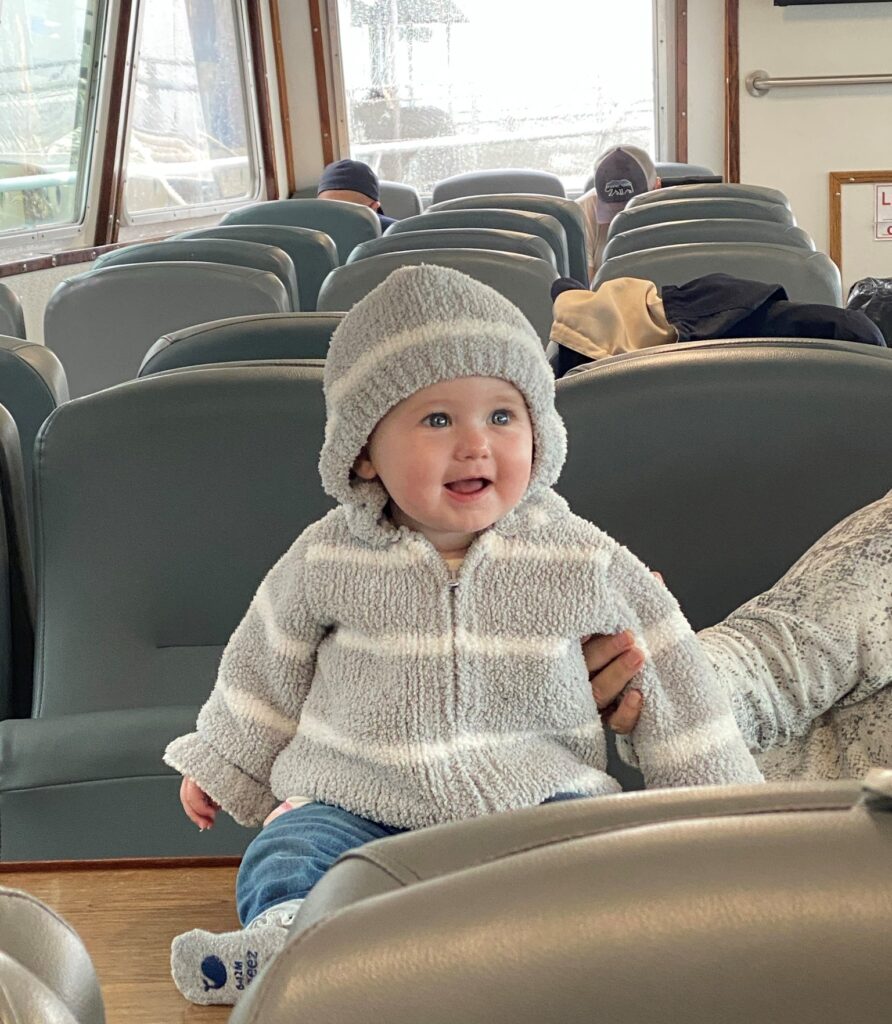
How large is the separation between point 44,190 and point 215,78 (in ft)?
8.44

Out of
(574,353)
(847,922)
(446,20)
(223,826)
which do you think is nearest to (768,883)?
(847,922)

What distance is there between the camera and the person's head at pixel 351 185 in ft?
22.1

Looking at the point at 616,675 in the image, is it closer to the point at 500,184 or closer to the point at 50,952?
the point at 50,952

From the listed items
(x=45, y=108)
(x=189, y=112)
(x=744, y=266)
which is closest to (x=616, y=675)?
(x=744, y=266)

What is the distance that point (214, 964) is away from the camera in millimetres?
788

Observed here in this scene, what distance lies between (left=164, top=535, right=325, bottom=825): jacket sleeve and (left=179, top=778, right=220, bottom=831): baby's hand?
0.01m

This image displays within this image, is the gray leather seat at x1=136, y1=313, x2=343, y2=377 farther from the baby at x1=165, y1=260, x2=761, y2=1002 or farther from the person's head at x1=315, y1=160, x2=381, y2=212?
the person's head at x1=315, y1=160, x2=381, y2=212

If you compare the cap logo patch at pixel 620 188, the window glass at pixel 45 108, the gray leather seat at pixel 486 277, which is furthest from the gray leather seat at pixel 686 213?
the window glass at pixel 45 108

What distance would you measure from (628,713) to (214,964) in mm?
402

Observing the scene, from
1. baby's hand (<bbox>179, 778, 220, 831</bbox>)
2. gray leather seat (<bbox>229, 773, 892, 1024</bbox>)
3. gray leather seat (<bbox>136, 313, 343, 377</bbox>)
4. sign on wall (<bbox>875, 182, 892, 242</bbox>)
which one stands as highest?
gray leather seat (<bbox>229, 773, 892, 1024</bbox>)

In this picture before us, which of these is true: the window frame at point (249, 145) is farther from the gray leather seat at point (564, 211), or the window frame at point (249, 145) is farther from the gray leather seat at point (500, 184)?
the gray leather seat at point (564, 211)

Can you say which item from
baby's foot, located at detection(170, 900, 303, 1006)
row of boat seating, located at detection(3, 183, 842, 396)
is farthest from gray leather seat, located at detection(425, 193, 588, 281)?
baby's foot, located at detection(170, 900, 303, 1006)

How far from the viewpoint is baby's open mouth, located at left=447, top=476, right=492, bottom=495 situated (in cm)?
104

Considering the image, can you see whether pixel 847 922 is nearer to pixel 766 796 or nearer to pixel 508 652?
pixel 766 796
